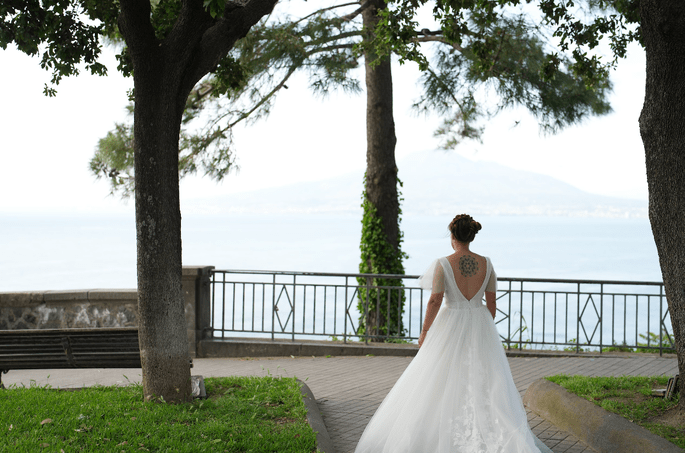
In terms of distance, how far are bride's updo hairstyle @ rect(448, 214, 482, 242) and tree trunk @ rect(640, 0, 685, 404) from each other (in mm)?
1706

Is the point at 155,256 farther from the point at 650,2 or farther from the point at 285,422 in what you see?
the point at 650,2

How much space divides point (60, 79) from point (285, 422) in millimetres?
5256

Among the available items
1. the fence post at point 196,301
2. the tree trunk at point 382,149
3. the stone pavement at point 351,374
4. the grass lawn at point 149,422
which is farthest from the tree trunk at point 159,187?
the tree trunk at point 382,149

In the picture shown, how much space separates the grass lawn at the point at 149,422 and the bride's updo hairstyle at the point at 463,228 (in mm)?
1972

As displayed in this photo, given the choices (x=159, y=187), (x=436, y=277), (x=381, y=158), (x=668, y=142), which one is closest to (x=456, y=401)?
(x=436, y=277)

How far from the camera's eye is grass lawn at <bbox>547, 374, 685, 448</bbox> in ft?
16.3

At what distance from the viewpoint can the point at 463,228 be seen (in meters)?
5.02

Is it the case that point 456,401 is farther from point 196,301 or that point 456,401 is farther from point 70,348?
point 196,301

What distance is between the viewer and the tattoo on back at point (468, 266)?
5.01 m

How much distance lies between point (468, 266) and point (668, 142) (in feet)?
6.78

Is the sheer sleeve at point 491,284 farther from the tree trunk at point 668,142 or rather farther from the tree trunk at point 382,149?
the tree trunk at point 382,149

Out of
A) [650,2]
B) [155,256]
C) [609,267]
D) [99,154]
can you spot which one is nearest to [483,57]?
[650,2]

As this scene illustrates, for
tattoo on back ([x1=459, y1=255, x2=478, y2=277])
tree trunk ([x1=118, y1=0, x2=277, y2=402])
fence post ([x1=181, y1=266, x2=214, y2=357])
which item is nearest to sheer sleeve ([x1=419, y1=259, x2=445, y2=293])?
tattoo on back ([x1=459, y1=255, x2=478, y2=277])

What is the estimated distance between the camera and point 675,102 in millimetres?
5273
